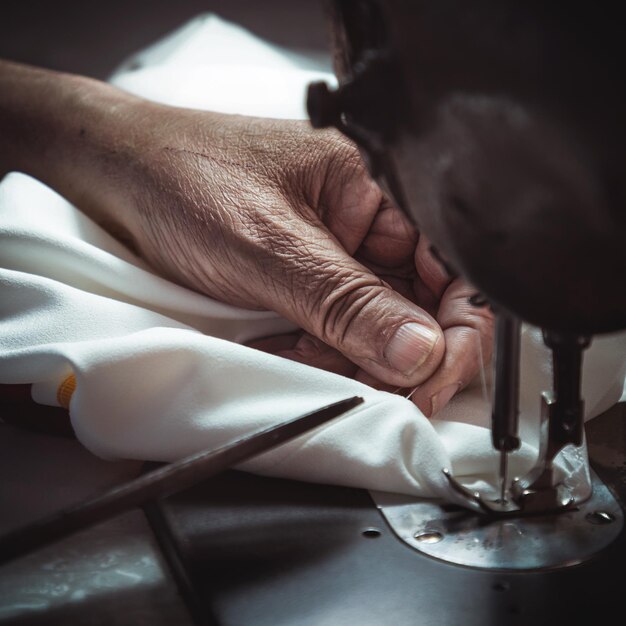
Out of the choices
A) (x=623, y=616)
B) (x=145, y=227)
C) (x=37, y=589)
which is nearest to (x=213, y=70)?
(x=145, y=227)

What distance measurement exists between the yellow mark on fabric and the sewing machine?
150 millimetres

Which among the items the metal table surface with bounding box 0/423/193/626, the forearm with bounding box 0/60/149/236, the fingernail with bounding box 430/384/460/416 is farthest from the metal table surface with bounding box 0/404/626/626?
the forearm with bounding box 0/60/149/236

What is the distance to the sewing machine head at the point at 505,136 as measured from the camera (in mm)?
486

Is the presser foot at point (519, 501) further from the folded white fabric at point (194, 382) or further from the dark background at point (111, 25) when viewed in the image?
the dark background at point (111, 25)

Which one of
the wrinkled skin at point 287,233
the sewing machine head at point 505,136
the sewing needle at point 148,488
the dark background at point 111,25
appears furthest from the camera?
the dark background at point 111,25

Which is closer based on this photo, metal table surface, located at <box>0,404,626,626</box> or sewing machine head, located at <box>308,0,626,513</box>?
sewing machine head, located at <box>308,0,626,513</box>

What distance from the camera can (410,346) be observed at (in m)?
0.83

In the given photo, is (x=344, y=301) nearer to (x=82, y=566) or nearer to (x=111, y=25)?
(x=82, y=566)

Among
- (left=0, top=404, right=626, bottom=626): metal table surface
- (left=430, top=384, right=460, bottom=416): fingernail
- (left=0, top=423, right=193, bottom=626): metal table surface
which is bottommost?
(left=0, top=423, right=193, bottom=626): metal table surface

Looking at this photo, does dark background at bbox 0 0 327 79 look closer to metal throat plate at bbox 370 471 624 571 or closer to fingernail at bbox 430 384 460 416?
fingernail at bbox 430 384 460 416

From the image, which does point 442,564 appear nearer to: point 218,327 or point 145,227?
point 218,327

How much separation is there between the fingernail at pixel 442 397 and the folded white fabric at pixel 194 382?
0.04ft

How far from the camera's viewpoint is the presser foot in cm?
72

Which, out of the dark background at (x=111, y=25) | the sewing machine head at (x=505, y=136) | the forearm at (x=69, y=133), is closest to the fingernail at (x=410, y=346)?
the sewing machine head at (x=505, y=136)
